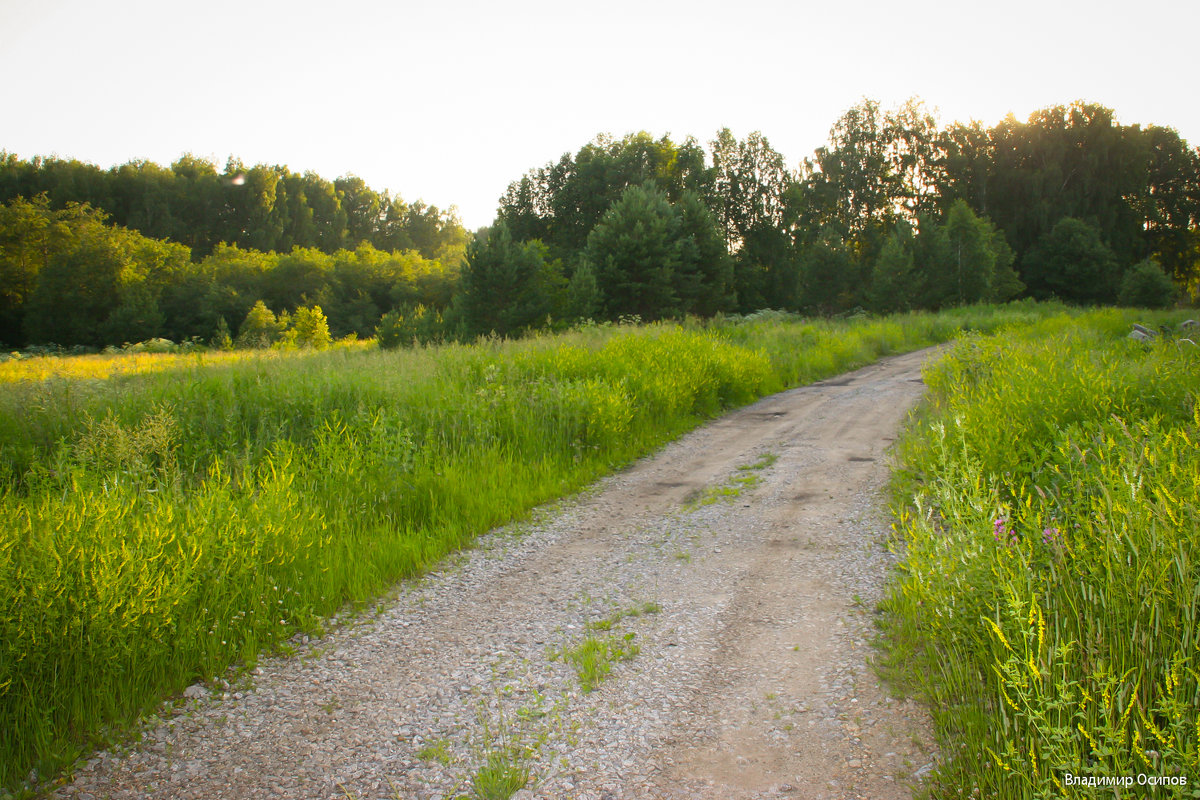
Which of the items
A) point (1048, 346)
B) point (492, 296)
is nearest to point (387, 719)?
point (1048, 346)

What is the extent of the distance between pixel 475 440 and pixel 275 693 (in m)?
4.35

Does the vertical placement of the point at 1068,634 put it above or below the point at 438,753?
above

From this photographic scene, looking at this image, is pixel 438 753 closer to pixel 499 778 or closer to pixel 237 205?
pixel 499 778

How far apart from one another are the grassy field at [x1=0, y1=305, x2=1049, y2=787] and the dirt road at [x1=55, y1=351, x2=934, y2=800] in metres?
0.35

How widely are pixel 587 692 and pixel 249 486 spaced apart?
3079mm

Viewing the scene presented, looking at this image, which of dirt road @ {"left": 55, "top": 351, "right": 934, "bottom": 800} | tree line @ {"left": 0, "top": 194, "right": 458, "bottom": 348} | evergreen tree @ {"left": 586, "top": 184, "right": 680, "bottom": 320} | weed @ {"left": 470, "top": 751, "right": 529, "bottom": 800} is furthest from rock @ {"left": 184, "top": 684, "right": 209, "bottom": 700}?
tree line @ {"left": 0, "top": 194, "right": 458, "bottom": 348}

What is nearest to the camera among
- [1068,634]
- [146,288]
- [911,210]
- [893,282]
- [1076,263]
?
[1068,634]

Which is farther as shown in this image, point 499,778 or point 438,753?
point 438,753

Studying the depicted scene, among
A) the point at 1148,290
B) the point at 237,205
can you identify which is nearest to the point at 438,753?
the point at 1148,290

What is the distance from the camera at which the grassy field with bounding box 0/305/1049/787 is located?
3131 mm

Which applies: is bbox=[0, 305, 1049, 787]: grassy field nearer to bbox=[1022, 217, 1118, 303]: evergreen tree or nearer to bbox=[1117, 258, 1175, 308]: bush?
bbox=[1117, 258, 1175, 308]: bush

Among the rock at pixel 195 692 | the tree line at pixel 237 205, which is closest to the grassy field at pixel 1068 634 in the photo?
the rock at pixel 195 692

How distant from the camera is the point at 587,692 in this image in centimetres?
324

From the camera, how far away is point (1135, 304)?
45.3m
